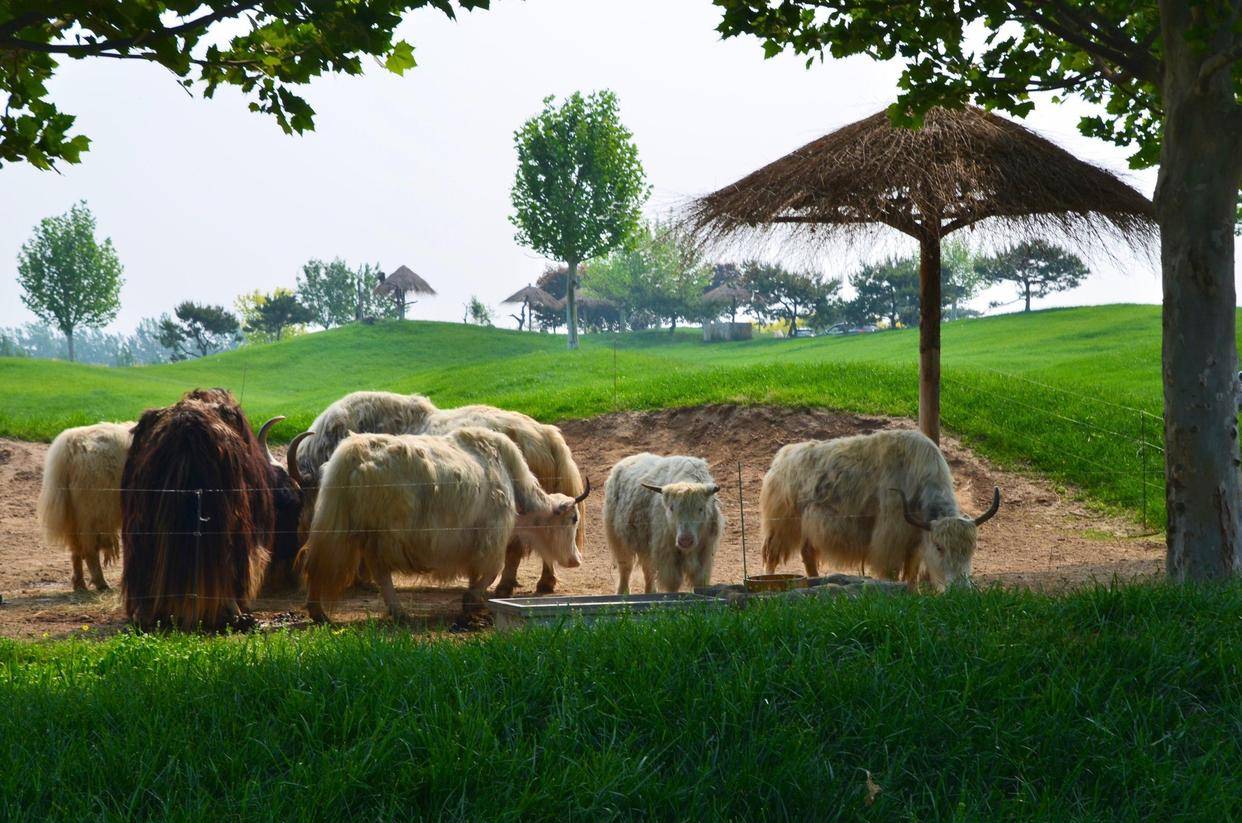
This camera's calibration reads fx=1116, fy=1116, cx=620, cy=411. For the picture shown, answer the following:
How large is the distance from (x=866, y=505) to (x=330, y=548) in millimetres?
4378

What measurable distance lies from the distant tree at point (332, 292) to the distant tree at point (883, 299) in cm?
3889

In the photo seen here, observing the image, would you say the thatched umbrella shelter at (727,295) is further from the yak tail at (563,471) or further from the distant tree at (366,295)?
the yak tail at (563,471)

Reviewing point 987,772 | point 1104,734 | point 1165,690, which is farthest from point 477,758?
point 1165,690

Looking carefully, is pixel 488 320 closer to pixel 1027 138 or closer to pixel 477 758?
pixel 1027 138

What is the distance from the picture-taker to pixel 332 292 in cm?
8488

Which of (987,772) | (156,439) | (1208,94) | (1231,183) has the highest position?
(1208,94)

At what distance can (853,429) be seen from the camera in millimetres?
17062

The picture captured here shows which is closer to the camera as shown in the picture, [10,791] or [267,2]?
[10,791]

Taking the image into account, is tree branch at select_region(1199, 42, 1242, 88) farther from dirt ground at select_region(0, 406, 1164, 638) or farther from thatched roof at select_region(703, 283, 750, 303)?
thatched roof at select_region(703, 283, 750, 303)

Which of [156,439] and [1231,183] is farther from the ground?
[1231,183]

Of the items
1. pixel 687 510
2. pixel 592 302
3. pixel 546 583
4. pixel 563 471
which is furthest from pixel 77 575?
pixel 592 302

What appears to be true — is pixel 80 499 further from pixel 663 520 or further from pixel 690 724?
pixel 690 724

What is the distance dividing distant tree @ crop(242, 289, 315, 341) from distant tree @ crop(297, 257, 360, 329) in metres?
4.77

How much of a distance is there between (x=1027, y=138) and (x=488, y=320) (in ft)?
227
